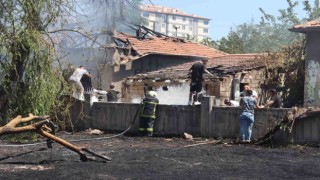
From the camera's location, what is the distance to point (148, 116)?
1538cm

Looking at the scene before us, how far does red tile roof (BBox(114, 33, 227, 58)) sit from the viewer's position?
94.8 feet

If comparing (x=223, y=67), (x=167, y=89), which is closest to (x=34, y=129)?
(x=167, y=89)

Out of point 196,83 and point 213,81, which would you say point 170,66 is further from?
point 196,83

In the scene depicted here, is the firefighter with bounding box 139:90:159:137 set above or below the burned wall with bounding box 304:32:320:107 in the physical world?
below

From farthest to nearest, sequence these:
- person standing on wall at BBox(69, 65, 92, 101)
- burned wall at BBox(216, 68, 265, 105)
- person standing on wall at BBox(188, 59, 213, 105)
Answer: burned wall at BBox(216, 68, 265, 105)
person standing on wall at BBox(188, 59, 213, 105)
person standing on wall at BBox(69, 65, 92, 101)

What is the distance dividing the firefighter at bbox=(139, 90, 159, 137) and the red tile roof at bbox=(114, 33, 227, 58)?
1267 cm

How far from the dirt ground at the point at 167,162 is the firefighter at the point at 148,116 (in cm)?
163

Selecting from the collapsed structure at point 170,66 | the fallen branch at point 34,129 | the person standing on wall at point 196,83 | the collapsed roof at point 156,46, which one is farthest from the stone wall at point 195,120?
the collapsed roof at point 156,46

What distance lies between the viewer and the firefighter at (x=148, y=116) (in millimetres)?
15391

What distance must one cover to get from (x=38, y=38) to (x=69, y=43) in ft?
5.72

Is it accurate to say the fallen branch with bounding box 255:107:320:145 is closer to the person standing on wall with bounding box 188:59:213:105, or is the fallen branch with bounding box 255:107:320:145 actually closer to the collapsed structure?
the person standing on wall with bounding box 188:59:213:105

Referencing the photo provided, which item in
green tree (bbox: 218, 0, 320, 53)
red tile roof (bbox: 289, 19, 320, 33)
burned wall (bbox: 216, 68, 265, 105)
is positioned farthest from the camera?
green tree (bbox: 218, 0, 320, 53)

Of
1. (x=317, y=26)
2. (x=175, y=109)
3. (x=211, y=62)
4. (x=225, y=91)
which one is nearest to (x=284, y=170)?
(x=175, y=109)

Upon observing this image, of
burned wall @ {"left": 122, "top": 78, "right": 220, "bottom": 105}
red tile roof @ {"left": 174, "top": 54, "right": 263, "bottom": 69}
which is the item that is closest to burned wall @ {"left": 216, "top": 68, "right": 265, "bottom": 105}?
burned wall @ {"left": 122, "top": 78, "right": 220, "bottom": 105}
